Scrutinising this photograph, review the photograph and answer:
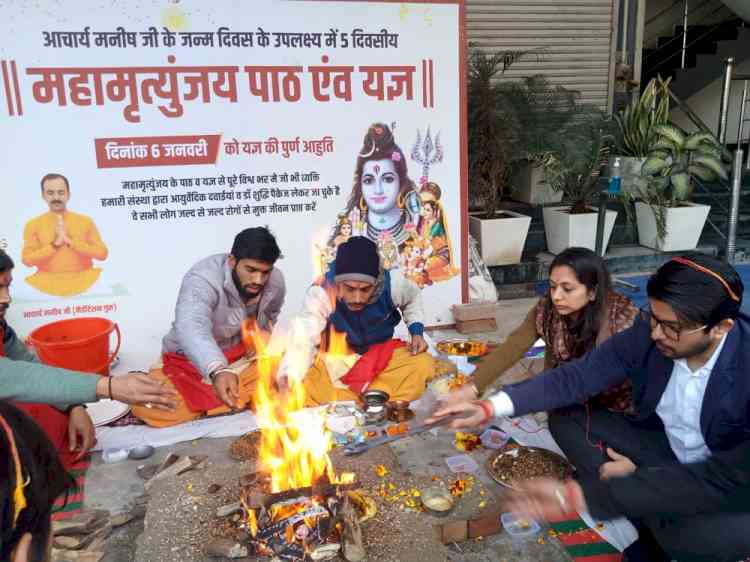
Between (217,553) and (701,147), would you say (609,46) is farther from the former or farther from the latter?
(217,553)

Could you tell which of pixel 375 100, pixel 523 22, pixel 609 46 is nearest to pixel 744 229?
pixel 609 46

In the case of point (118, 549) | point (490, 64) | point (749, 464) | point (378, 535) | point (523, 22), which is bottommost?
point (118, 549)

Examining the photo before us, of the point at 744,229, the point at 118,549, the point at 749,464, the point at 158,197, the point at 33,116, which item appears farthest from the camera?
the point at 744,229

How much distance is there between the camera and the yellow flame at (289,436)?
9.30 ft

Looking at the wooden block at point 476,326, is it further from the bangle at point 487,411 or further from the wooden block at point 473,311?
the bangle at point 487,411

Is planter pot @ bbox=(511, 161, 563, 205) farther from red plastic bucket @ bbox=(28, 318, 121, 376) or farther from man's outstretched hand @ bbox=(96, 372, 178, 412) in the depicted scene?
man's outstretched hand @ bbox=(96, 372, 178, 412)

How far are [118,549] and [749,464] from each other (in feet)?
8.58

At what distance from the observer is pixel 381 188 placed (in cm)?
517

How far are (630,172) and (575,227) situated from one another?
3.80ft

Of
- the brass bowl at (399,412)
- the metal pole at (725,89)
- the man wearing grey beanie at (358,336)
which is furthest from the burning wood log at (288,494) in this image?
the metal pole at (725,89)

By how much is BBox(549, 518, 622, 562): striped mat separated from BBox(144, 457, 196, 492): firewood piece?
6.14 feet

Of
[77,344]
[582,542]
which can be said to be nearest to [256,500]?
[582,542]

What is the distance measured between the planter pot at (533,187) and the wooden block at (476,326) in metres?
2.83

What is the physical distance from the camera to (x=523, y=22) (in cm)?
775
